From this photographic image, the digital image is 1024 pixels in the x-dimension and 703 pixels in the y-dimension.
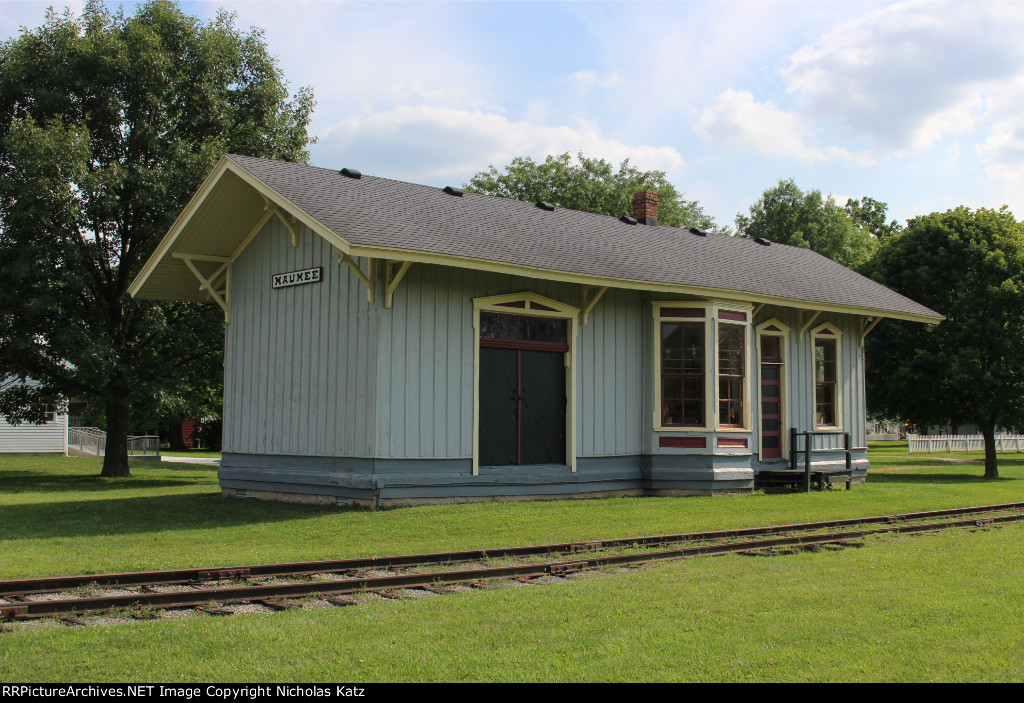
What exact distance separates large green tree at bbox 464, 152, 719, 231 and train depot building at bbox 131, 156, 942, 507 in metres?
30.3

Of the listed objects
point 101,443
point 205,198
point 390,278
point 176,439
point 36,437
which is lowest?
point 176,439

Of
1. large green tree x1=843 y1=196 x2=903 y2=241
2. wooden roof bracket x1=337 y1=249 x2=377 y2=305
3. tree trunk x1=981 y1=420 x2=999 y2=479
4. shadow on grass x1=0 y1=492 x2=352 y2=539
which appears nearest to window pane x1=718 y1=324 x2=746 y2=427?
wooden roof bracket x1=337 y1=249 x2=377 y2=305

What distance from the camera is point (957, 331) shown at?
25.3m

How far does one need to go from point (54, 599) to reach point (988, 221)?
2616cm

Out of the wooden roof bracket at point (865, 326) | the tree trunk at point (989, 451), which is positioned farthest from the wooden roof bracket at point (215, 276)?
the tree trunk at point (989, 451)

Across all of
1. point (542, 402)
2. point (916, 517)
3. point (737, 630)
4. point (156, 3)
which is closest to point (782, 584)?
point (737, 630)

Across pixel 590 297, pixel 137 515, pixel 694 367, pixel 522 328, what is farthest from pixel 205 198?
pixel 694 367

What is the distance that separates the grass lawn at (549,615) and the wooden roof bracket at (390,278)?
3.10 m

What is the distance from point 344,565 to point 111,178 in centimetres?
1710

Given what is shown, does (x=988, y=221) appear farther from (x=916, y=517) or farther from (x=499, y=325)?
(x=499, y=325)

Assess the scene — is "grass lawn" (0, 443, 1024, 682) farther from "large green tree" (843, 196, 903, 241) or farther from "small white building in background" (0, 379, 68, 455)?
"large green tree" (843, 196, 903, 241)

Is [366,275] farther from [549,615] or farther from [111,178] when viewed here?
[111,178]

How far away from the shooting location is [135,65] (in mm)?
24328
